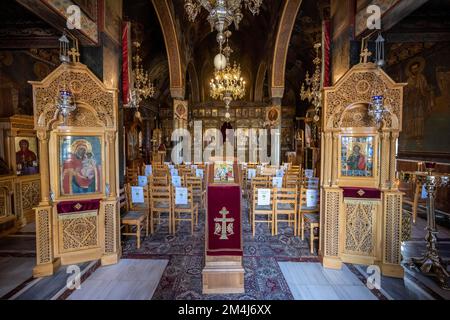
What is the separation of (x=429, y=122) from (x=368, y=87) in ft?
19.0

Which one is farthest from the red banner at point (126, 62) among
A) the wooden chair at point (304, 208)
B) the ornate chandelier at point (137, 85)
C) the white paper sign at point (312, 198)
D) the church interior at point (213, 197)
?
the white paper sign at point (312, 198)

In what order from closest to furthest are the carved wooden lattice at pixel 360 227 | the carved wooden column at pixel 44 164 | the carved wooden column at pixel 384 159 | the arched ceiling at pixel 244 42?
the carved wooden column at pixel 44 164, the carved wooden column at pixel 384 159, the carved wooden lattice at pixel 360 227, the arched ceiling at pixel 244 42

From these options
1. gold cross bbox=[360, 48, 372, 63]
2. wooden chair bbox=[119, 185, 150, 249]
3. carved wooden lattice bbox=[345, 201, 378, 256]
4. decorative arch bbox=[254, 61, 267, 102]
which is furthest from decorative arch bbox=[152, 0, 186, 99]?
carved wooden lattice bbox=[345, 201, 378, 256]

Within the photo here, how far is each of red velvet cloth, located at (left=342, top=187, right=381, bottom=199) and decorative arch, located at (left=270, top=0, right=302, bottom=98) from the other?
8.02m

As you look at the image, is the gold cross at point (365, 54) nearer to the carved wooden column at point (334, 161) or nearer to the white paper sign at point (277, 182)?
the carved wooden column at point (334, 161)

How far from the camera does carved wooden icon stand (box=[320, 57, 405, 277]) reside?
3867mm

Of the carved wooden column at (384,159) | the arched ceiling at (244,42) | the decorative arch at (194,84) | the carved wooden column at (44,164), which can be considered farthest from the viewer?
the decorative arch at (194,84)

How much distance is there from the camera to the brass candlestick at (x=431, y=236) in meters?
3.57

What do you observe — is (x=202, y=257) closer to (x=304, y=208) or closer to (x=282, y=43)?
(x=304, y=208)

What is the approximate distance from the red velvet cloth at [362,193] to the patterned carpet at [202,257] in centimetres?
144

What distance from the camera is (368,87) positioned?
3.92 meters

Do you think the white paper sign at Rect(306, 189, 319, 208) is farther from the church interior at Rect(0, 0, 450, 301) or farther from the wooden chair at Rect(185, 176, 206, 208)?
the wooden chair at Rect(185, 176, 206, 208)

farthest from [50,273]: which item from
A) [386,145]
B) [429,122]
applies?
[429,122]

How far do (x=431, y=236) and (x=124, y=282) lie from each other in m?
5.13
